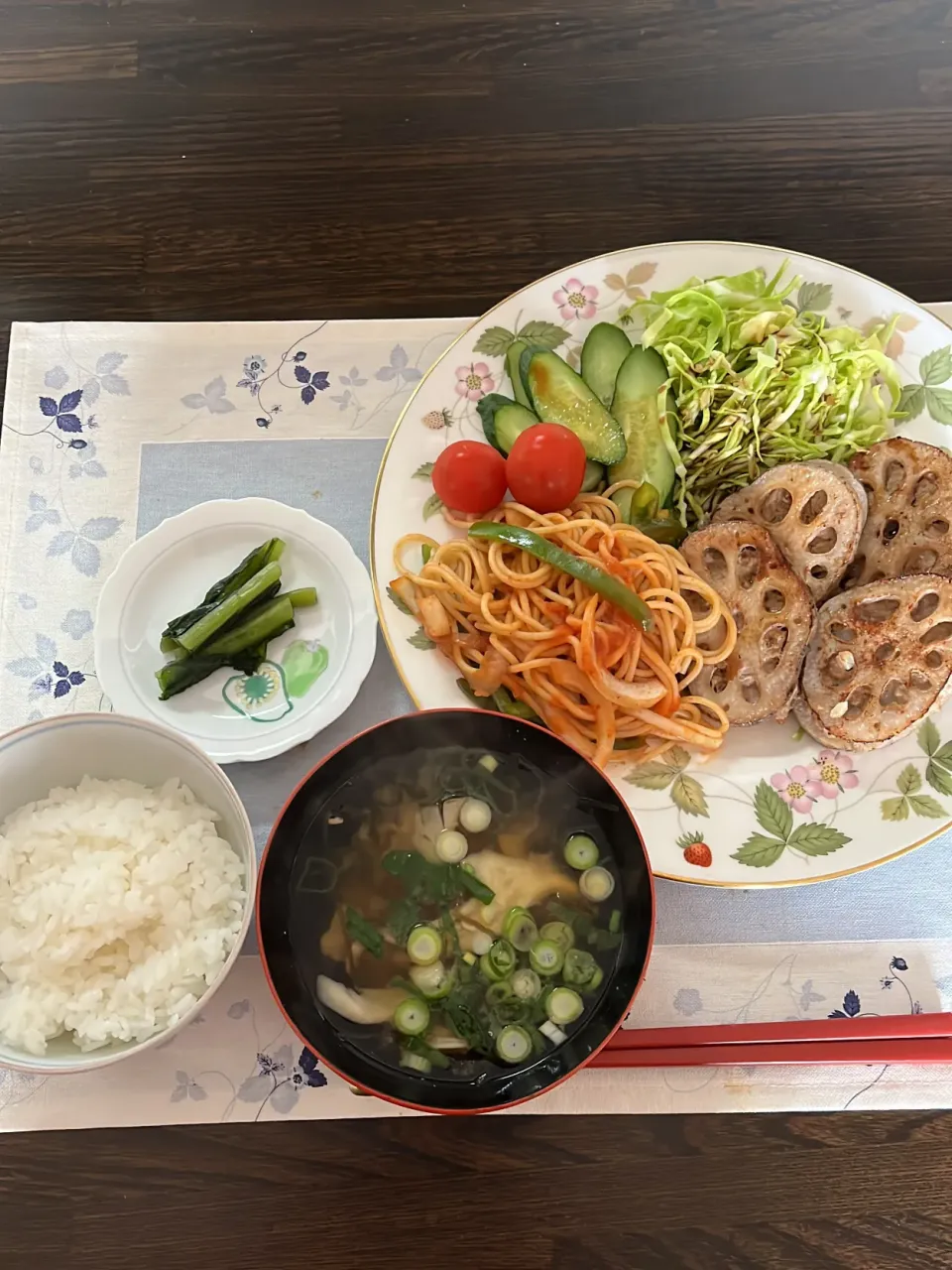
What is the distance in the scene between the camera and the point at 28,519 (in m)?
2.34

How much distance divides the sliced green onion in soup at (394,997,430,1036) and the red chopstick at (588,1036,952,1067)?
1.33 ft

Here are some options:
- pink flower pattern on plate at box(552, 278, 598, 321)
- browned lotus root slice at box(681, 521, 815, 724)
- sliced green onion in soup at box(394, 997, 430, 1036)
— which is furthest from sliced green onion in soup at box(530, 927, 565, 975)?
pink flower pattern on plate at box(552, 278, 598, 321)

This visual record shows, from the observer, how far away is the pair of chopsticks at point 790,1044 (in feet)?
6.00

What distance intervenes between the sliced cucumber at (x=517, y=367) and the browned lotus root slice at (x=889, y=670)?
0.95 meters

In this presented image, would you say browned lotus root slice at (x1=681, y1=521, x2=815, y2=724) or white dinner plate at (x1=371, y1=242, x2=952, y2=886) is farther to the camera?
browned lotus root slice at (x1=681, y1=521, x2=815, y2=724)

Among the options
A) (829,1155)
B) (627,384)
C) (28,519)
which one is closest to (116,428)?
(28,519)

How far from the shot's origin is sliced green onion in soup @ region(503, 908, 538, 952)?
5.50 ft

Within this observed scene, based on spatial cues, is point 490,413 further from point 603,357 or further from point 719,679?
point 719,679

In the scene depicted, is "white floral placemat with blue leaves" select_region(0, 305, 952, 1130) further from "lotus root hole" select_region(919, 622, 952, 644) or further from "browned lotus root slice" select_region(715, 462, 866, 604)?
"browned lotus root slice" select_region(715, 462, 866, 604)

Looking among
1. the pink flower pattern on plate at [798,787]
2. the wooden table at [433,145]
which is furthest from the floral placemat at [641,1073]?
the wooden table at [433,145]

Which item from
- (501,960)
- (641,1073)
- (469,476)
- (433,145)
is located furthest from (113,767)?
(433,145)

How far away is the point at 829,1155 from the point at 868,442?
1642 millimetres

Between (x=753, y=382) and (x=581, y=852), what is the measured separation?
131cm

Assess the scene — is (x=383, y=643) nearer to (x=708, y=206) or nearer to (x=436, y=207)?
(x=436, y=207)
